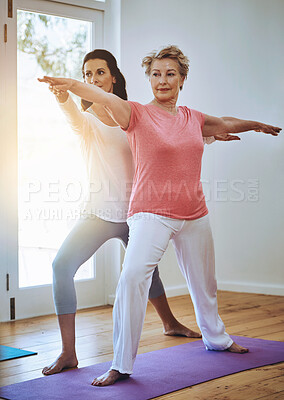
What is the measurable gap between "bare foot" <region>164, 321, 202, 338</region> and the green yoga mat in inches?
31.6

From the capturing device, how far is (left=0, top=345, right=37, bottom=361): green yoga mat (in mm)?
3004

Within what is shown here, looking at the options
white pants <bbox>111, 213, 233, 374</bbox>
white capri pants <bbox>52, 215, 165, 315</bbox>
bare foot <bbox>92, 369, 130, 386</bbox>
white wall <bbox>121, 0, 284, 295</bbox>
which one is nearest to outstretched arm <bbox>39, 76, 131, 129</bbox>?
white pants <bbox>111, 213, 233, 374</bbox>

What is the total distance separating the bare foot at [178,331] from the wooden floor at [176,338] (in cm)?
6

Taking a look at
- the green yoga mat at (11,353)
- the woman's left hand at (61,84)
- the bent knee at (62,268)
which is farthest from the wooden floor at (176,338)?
the woman's left hand at (61,84)

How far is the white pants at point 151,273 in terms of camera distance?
2508 millimetres

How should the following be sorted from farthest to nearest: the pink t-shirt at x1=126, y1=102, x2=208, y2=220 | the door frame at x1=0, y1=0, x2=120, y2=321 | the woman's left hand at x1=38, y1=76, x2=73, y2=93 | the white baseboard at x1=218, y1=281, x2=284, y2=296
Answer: the white baseboard at x1=218, y1=281, x2=284, y2=296 → the door frame at x1=0, y1=0, x2=120, y2=321 → the pink t-shirt at x1=126, y1=102, x2=208, y2=220 → the woman's left hand at x1=38, y1=76, x2=73, y2=93

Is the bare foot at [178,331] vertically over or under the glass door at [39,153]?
under

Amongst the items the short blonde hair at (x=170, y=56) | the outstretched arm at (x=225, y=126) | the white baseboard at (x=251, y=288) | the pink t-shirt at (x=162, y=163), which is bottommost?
the white baseboard at (x=251, y=288)

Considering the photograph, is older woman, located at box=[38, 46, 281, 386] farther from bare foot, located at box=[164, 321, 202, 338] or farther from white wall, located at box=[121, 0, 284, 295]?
white wall, located at box=[121, 0, 284, 295]

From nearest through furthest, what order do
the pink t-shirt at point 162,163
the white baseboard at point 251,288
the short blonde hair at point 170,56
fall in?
the pink t-shirt at point 162,163, the short blonde hair at point 170,56, the white baseboard at point 251,288

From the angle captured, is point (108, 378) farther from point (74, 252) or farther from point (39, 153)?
point (39, 153)

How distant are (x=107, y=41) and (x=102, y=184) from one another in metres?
1.78

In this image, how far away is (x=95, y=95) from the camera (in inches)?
95.8

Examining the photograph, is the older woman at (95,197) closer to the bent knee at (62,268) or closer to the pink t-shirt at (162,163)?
the bent knee at (62,268)
